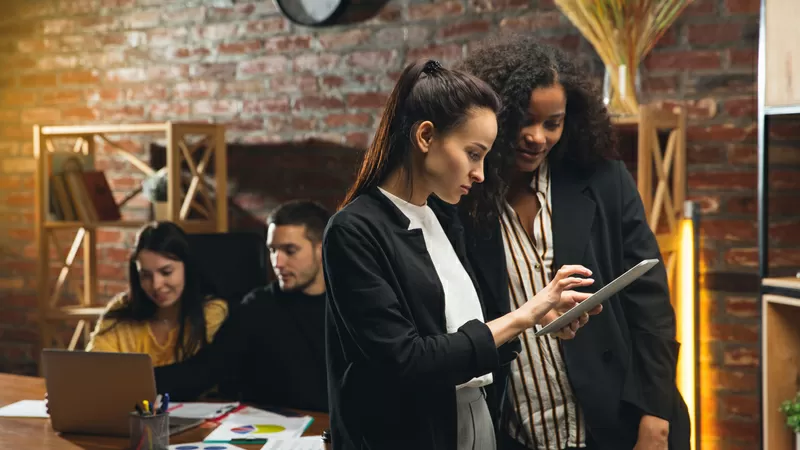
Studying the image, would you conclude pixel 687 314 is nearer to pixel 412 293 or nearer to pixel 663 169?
pixel 663 169

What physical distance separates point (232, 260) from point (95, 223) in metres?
0.78

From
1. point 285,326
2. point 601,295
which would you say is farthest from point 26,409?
point 601,295

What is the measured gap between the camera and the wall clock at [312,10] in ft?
11.5

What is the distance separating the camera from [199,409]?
224cm

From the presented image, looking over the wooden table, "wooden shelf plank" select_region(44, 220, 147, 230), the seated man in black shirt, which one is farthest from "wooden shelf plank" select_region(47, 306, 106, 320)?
the wooden table

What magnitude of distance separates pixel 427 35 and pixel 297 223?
98 cm

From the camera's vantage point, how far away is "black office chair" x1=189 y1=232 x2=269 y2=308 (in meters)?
3.28

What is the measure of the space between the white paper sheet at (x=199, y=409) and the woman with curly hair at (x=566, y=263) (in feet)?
2.53

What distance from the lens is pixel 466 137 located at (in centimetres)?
139

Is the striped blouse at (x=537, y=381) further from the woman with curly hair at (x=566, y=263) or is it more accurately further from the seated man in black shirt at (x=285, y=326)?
the seated man in black shirt at (x=285, y=326)

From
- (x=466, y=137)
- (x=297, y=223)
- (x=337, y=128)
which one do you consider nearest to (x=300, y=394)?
(x=297, y=223)

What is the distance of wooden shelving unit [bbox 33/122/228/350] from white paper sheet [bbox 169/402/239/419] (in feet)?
4.39

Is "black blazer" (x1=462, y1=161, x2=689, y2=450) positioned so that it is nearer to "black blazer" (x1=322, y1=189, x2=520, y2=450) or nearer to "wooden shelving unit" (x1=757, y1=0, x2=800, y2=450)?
"black blazer" (x1=322, y1=189, x2=520, y2=450)

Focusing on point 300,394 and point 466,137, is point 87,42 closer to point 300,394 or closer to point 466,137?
point 300,394
